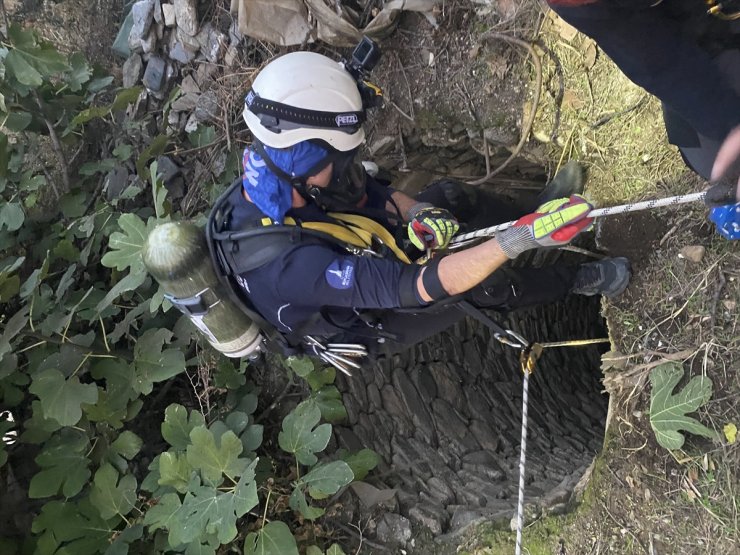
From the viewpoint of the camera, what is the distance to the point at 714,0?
1.66 m

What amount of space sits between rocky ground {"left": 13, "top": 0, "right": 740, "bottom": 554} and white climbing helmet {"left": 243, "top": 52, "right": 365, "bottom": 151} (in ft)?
3.97

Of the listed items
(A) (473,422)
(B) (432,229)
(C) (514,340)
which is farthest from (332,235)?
(A) (473,422)

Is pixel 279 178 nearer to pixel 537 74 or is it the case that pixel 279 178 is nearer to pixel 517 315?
pixel 537 74

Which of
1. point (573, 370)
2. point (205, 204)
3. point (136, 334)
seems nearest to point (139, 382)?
point (136, 334)

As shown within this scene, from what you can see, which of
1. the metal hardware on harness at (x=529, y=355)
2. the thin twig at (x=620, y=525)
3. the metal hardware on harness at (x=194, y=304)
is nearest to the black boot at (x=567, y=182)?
the metal hardware on harness at (x=529, y=355)

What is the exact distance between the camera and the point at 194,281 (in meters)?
2.56

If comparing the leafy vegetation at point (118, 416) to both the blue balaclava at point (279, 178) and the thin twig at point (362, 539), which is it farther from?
the blue balaclava at point (279, 178)

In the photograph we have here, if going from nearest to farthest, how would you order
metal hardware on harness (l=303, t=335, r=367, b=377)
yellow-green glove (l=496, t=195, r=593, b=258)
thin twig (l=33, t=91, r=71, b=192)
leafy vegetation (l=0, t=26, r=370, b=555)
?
yellow-green glove (l=496, t=195, r=593, b=258) < metal hardware on harness (l=303, t=335, r=367, b=377) < leafy vegetation (l=0, t=26, r=370, b=555) < thin twig (l=33, t=91, r=71, b=192)

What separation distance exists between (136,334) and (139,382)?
0.73 meters

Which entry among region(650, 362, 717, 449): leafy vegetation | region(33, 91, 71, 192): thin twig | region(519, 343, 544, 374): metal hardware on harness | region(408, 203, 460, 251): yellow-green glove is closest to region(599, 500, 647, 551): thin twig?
region(650, 362, 717, 449): leafy vegetation

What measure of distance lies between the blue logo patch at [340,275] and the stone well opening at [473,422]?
165 cm

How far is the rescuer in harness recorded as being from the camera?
2.33 metres

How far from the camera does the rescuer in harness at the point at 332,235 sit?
2.33 meters

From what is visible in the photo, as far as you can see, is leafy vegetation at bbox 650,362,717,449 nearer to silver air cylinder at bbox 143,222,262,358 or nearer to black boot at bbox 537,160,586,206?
black boot at bbox 537,160,586,206
